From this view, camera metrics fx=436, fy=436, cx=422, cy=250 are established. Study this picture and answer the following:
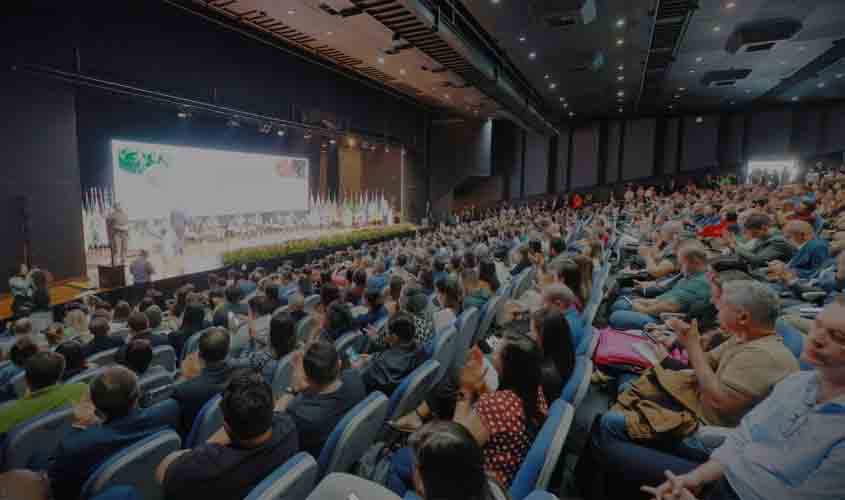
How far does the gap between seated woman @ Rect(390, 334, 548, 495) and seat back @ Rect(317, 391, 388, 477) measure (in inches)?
9.5

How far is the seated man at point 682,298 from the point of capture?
3293mm

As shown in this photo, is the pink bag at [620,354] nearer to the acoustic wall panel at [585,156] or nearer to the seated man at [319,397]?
the seated man at [319,397]

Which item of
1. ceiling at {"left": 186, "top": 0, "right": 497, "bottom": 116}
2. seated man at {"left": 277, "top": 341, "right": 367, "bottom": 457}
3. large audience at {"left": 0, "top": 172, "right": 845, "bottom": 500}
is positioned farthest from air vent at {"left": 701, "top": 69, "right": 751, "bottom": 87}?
seated man at {"left": 277, "top": 341, "right": 367, "bottom": 457}

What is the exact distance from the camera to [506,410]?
64.0 inches

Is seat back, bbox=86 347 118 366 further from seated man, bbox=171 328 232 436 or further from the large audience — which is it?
seated man, bbox=171 328 232 436

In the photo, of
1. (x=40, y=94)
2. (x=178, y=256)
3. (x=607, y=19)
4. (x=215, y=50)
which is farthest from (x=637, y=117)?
(x=40, y=94)

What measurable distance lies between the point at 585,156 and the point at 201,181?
1629 cm

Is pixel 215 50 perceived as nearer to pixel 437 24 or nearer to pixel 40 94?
pixel 40 94

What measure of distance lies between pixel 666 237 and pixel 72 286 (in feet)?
30.3

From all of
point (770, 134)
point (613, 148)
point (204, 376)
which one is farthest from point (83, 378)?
point (770, 134)

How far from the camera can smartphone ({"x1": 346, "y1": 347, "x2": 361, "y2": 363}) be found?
299cm

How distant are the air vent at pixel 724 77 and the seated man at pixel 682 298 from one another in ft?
36.4

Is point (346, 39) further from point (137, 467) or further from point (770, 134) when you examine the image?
point (770, 134)

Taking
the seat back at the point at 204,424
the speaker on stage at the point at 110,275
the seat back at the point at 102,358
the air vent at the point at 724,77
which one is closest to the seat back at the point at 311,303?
the seat back at the point at 102,358
